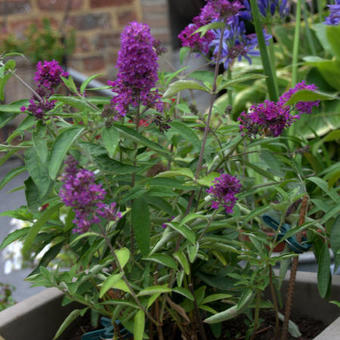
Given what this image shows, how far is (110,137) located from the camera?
0.68m

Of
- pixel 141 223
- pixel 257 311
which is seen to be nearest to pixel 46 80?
pixel 141 223

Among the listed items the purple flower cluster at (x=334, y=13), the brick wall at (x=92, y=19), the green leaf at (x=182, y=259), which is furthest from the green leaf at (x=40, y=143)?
the brick wall at (x=92, y=19)

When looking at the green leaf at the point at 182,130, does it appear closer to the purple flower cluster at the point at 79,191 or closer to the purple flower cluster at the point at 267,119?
the purple flower cluster at the point at 267,119

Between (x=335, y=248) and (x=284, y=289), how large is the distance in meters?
0.24

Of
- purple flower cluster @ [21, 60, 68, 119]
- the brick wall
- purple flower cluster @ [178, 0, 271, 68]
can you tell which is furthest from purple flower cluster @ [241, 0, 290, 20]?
the brick wall

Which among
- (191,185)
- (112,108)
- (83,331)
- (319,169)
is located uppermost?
(112,108)

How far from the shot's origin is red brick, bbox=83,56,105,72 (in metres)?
4.22

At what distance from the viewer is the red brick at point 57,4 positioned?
405 centimetres

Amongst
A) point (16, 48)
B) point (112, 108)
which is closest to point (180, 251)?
point (112, 108)

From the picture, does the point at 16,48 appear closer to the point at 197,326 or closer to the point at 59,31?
the point at 59,31

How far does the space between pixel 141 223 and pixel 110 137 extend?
0.43ft

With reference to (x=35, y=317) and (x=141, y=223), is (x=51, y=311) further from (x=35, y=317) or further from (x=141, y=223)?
(x=141, y=223)

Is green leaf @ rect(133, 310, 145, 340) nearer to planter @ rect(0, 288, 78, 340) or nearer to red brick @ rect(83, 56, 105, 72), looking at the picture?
planter @ rect(0, 288, 78, 340)

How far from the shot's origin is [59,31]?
13.2 ft
